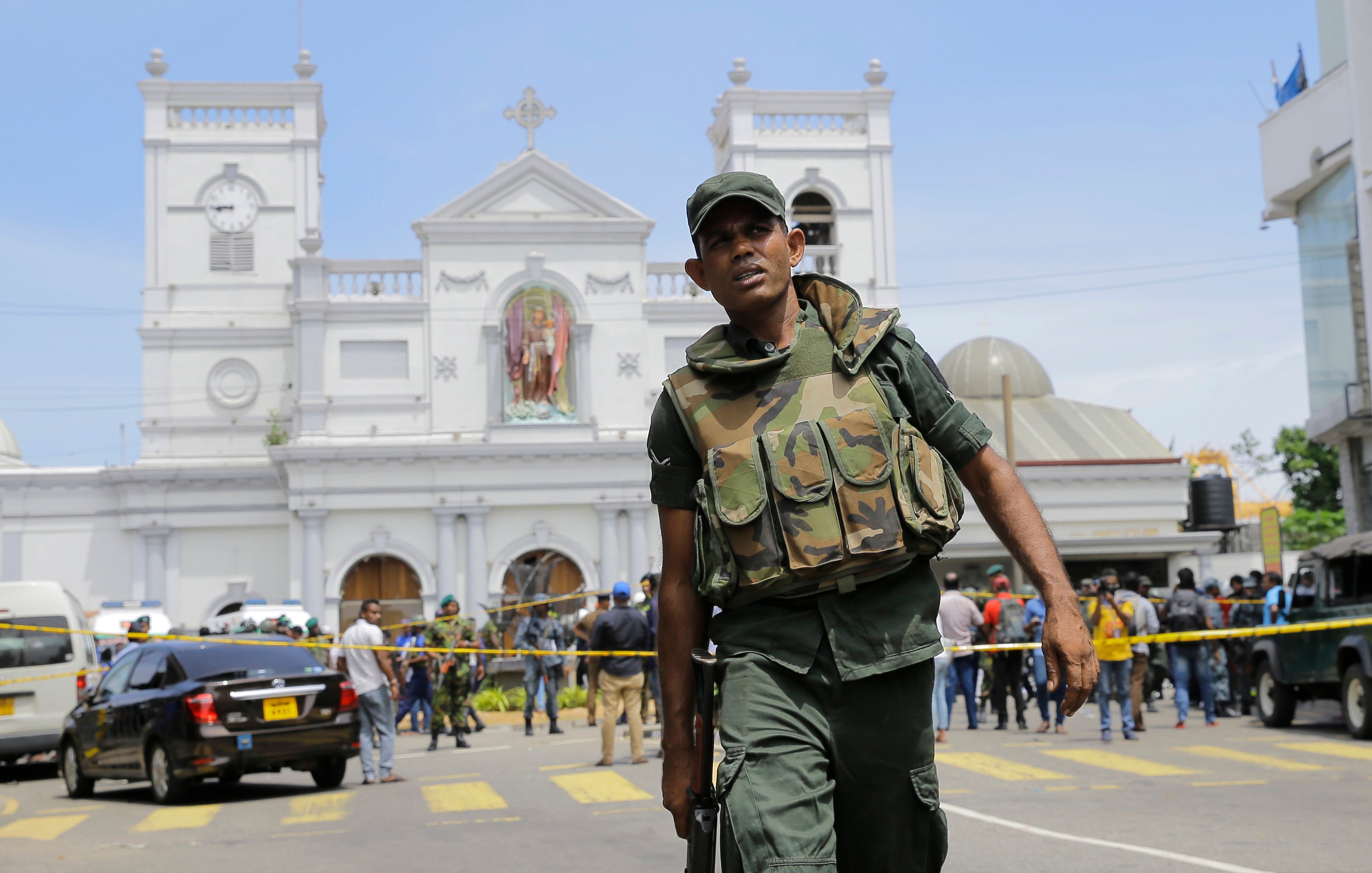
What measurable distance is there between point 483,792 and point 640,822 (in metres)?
2.89

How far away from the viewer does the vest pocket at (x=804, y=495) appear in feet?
12.0

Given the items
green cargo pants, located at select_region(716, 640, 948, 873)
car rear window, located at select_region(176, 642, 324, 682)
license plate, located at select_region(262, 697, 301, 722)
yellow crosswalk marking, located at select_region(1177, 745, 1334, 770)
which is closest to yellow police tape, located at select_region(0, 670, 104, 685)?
car rear window, located at select_region(176, 642, 324, 682)

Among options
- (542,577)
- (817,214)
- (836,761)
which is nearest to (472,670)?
(836,761)

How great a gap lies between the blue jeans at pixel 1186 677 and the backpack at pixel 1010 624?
67.6 inches

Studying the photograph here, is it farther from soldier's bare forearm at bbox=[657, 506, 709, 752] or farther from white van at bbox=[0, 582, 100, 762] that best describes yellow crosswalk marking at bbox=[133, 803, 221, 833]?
soldier's bare forearm at bbox=[657, 506, 709, 752]

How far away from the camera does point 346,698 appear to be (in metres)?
13.5

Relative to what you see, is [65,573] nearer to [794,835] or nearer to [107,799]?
[107,799]

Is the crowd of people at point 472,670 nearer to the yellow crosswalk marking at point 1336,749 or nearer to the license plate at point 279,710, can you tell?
the license plate at point 279,710

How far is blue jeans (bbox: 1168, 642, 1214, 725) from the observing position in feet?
57.9

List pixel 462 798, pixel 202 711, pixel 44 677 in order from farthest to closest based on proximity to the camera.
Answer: pixel 44 677, pixel 202 711, pixel 462 798

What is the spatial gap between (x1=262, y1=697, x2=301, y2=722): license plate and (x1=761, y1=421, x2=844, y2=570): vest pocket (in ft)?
33.4

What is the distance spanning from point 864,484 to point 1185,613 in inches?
628

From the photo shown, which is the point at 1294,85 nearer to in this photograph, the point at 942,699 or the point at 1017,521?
the point at 942,699

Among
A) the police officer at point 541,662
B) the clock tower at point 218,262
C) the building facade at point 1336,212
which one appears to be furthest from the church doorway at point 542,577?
the building facade at point 1336,212
